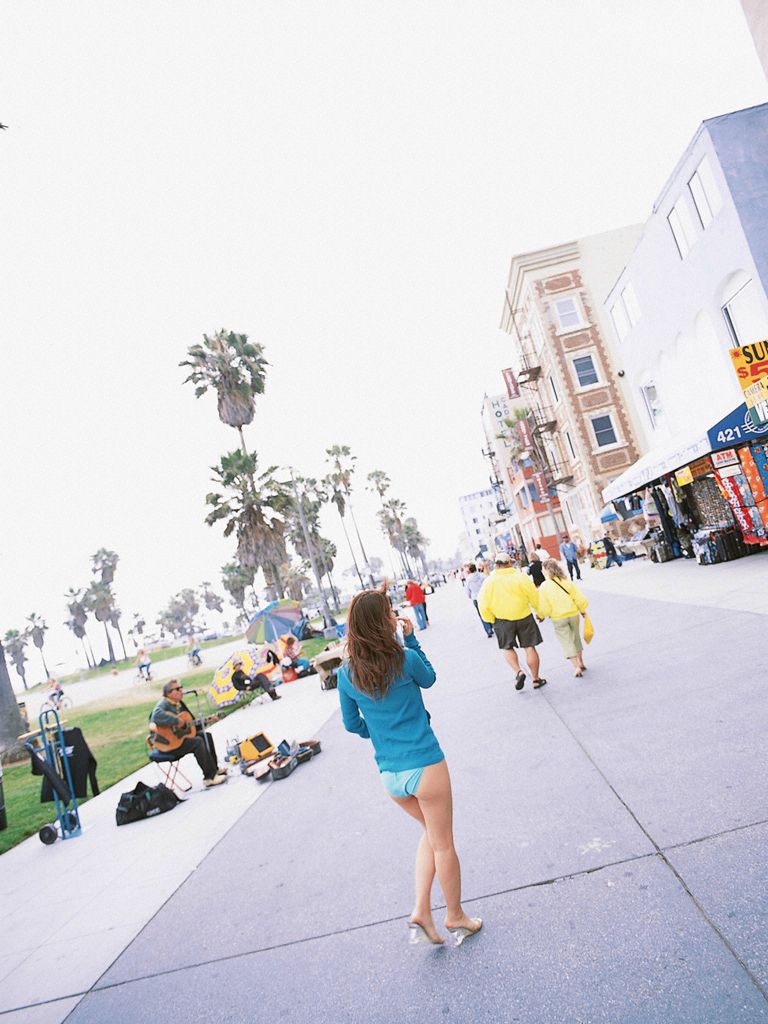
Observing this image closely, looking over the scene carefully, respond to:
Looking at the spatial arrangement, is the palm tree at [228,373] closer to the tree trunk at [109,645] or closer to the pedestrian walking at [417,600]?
the pedestrian walking at [417,600]

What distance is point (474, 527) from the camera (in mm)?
165750

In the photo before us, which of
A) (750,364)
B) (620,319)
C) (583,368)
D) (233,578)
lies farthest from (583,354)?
→ (233,578)

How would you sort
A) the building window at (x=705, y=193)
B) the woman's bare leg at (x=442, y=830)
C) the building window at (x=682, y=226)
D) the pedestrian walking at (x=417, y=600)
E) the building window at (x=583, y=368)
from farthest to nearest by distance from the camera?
the building window at (x=583, y=368), the pedestrian walking at (x=417, y=600), the building window at (x=682, y=226), the building window at (x=705, y=193), the woman's bare leg at (x=442, y=830)

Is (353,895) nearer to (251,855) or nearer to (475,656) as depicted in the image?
(251,855)

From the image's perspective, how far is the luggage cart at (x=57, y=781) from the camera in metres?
7.20

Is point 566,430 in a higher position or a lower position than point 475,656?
higher

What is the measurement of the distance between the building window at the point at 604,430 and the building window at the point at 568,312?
5.27 metres

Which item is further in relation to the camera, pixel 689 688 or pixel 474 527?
pixel 474 527

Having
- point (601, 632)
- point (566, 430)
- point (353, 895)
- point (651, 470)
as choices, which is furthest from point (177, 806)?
point (566, 430)

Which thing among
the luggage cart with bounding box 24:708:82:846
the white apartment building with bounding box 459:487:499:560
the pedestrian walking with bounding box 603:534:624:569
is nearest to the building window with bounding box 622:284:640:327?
the pedestrian walking with bounding box 603:534:624:569

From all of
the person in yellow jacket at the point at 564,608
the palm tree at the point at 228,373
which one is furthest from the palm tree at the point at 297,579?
the person in yellow jacket at the point at 564,608

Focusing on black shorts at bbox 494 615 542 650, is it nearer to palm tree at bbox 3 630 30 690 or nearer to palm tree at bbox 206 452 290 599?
palm tree at bbox 206 452 290 599

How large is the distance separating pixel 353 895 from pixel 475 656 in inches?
326

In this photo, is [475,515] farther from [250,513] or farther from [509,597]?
[509,597]
